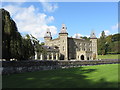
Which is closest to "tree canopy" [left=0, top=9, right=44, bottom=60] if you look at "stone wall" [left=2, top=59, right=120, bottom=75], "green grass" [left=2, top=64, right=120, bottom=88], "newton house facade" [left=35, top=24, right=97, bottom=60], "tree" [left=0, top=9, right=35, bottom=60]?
"tree" [left=0, top=9, right=35, bottom=60]

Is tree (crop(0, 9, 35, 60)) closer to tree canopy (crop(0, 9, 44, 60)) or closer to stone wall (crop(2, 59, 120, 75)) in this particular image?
tree canopy (crop(0, 9, 44, 60))

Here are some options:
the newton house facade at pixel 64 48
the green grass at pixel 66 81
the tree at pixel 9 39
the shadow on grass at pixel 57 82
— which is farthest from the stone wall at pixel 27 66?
the newton house facade at pixel 64 48

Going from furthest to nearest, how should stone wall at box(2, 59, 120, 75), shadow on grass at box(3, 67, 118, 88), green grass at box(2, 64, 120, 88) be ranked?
stone wall at box(2, 59, 120, 75) < green grass at box(2, 64, 120, 88) < shadow on grass at box(3, 67, 118, 88)

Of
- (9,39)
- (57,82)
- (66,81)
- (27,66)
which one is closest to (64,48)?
(27,66)

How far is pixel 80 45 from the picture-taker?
66.7 metres

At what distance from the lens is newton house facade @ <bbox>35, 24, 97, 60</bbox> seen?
55.3 metres

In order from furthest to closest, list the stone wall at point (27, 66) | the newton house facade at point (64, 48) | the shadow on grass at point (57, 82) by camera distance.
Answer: the newton house facade at point (64, 48) → the stone wall at point (27, 66) → the shadow on grass at point (57, 82)

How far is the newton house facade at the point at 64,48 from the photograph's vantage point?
55.3m

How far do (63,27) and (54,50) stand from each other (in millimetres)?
9349

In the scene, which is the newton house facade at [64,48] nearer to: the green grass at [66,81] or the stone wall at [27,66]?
the stone wall at [27,66]

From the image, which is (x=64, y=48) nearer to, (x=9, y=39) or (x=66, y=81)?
(x=9, y=39)

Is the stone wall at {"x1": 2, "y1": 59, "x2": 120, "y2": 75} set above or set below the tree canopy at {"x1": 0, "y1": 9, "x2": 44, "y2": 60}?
below

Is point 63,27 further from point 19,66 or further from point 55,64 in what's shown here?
point 19,66

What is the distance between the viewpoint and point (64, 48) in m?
57.8
